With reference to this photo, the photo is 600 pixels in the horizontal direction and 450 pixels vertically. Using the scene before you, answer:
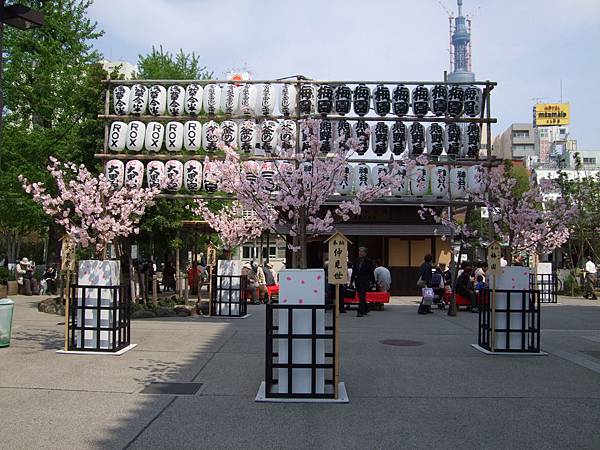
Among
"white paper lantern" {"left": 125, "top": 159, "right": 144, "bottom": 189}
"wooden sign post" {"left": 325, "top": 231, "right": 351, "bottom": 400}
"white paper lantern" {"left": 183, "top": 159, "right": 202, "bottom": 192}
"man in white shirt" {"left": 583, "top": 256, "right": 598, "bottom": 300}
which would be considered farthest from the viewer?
"man in white shirt" {"left": 583, "top": 256, "right": 598, "bottom": 300}

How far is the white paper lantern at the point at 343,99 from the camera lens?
18.5 meters

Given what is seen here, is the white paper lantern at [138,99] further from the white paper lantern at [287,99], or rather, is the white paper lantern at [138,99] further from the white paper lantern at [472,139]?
the white paper lantern at [472,139]

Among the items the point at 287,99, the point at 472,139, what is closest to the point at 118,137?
the point at 287,99

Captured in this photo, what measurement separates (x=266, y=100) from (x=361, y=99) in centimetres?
302

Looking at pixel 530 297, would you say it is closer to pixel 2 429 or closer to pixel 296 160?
pixel 296 160

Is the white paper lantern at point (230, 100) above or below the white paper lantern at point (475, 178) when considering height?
above

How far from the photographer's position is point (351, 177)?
19672mm

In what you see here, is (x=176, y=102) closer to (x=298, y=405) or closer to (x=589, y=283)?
(x=298, y=405)

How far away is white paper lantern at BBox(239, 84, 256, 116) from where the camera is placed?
18.1 m

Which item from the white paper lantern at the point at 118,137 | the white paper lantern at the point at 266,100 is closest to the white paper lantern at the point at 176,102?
the white paper lantern at the point at 118,137

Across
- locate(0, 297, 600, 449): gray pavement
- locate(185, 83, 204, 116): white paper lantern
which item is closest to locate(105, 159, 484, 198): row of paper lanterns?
locate(185, 83, 204, 116): white paper lantern

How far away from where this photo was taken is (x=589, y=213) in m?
29.0

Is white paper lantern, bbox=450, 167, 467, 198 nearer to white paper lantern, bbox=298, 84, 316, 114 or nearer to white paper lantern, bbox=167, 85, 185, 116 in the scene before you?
white paper lantern, bbox=298, 84, 316, 114

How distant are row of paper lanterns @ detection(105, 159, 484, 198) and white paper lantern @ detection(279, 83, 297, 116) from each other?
249 centimetres
